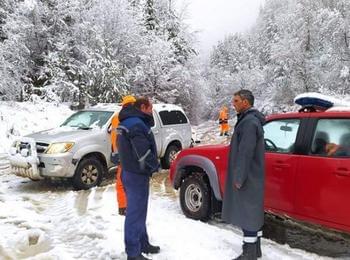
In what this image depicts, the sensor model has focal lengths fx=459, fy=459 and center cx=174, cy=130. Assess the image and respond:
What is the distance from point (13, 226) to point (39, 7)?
70.1ft

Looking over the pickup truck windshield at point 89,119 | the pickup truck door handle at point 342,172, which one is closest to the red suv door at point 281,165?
the pickup truck door handle at point 342,172

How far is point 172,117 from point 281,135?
6.38 metres

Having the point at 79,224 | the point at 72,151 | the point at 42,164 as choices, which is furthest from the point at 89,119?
the point at 79,224

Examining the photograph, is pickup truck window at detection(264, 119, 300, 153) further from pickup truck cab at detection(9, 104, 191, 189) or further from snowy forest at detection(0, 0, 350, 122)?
snowy forest at detection(0, 0, 350, 122)

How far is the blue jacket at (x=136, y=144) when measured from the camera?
15.4 feet

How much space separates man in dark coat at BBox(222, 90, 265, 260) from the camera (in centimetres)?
468

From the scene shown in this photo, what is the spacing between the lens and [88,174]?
934 cm

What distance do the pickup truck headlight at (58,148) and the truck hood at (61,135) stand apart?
0.10 m

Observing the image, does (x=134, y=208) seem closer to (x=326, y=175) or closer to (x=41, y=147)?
(x=326, y=175)

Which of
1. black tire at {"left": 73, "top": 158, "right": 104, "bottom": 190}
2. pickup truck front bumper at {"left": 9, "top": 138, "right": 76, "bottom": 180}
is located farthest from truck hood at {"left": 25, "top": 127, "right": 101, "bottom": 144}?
black tire at {"left": 73, "top": 158, "right": 104, "bottom": 190}

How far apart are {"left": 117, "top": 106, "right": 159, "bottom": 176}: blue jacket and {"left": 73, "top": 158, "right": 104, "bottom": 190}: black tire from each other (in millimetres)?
4494

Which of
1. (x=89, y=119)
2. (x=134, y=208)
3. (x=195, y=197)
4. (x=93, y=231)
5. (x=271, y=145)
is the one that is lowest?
(x=93, y=231)

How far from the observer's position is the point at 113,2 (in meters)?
30.6

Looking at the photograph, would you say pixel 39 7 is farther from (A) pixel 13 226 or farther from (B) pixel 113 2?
(A) pixel 13 226
